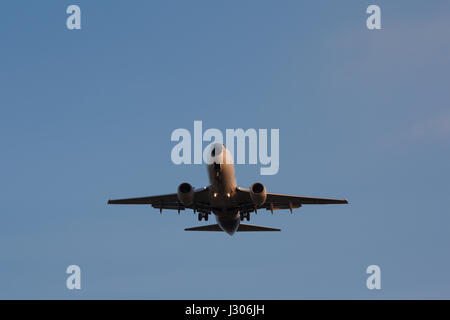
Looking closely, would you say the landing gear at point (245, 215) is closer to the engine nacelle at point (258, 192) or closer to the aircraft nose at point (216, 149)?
the engine nacelle at point (258, 192)

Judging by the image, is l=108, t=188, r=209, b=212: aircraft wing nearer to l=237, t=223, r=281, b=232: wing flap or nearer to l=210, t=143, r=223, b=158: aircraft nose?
l=210, t=143, r=223, b=158: aircraft nose

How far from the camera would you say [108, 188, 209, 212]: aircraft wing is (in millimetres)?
50625

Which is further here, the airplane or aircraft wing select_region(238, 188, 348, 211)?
aircraft wing select_region(238, 188, 348, 211)

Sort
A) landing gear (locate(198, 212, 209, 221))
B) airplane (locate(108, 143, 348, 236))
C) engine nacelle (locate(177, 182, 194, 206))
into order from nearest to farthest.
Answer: airplane (locate(108, 143, 348, 236)) → engine nacelle (locate(177, 182, 194, 206)) → landing gear (locate(198, 212, 209, 221))

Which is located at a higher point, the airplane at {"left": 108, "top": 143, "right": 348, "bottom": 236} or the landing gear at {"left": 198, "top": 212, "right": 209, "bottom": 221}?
the airplane at {"left": 108, "top": 143, "right": 348, "bottom": 236}

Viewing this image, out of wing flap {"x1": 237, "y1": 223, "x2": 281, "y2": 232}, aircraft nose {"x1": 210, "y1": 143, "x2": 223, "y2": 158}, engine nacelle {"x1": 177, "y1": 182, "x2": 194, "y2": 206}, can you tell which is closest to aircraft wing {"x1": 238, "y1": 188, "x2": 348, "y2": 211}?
wing flap {"x1": 237, "y1": 223, "x2": 281, "y2": 232}

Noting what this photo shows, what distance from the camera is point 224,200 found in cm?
4994

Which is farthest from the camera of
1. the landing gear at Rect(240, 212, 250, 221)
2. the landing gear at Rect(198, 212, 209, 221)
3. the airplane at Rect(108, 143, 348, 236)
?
the landing gear at Rect(198, 212, 209, 221)

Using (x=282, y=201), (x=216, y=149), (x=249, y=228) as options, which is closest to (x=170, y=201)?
(x=249, y=228)

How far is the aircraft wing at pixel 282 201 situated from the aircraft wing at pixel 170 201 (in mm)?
2894
